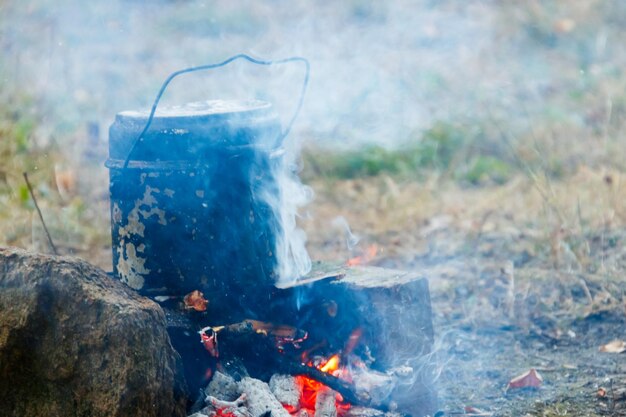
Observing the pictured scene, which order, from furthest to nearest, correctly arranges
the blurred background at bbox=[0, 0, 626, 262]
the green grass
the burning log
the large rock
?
the green grass
the blurred background at bbox=[0, 0, 626, 262]
the burning log
the large rock

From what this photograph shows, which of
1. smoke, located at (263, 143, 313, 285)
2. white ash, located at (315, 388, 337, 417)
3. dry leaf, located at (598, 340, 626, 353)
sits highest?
smoke, located at (263, 143, 313, 285)

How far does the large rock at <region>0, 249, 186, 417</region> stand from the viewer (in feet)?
9.48

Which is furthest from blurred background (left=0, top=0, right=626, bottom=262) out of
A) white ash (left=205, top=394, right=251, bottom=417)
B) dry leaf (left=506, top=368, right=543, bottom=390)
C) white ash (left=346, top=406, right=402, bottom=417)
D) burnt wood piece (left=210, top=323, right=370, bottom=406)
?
white ash (left=205, top=394, right=251, bottom=417)

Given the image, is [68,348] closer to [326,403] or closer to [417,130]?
[326,403]

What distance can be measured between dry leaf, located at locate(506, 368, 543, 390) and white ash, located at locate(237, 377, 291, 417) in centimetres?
145

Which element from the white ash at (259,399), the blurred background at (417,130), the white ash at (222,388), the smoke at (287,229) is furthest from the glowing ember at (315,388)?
the blurred background at (417,130)

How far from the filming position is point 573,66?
404 inches

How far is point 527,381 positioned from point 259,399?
1582mm

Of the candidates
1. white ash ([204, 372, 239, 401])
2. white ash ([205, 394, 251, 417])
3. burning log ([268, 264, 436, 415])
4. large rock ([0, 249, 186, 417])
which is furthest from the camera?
burning log ([268, 264, 436, 415])

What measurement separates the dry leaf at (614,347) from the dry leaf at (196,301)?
2.39 meters

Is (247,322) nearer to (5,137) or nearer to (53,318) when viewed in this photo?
(53,318)

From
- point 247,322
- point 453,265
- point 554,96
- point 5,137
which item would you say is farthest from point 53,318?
point 554,96

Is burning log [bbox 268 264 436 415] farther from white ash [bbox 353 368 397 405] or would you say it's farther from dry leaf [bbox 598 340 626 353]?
dry leaf [bbox 598 340 626 353]

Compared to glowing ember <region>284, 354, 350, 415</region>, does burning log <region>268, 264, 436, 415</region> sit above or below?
above
